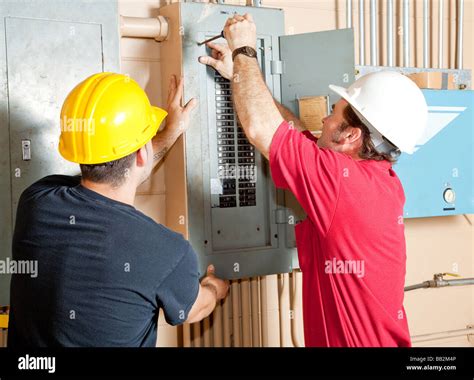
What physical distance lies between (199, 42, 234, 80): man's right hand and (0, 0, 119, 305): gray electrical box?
313 millimetres

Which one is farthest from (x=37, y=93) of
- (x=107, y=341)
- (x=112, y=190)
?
(x=107, y=341)

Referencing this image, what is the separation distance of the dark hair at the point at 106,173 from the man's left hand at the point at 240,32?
0.51m

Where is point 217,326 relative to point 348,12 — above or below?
below

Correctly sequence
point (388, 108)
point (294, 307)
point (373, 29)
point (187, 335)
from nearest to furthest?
point (388, 108)
point (187, 335)
point (294, 307)
point (373, 29)

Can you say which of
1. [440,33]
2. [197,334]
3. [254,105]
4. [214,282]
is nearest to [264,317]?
[197,334]

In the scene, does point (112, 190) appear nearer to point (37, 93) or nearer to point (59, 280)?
point (59, 280)

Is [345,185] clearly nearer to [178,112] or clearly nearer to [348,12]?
[178,112]

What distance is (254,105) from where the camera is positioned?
1.66 metres

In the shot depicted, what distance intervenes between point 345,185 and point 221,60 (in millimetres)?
548

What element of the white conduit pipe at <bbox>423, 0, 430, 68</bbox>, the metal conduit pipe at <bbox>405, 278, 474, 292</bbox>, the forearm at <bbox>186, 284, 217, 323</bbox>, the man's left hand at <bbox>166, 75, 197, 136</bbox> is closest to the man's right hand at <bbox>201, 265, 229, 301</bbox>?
the forearm at <bbox>186, 284, 217, 323</bbox>

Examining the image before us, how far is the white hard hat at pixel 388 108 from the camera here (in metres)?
1.74

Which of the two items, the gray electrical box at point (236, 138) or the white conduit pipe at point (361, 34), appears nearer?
the gray electrical box at point (236, 138)

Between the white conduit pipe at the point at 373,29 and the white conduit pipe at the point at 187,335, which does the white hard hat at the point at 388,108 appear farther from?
the white conduit pipe at the point at 187,335

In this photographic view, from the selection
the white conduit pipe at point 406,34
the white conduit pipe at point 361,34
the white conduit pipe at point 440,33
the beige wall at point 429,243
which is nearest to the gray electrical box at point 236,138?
the beige wall at point 429,243
